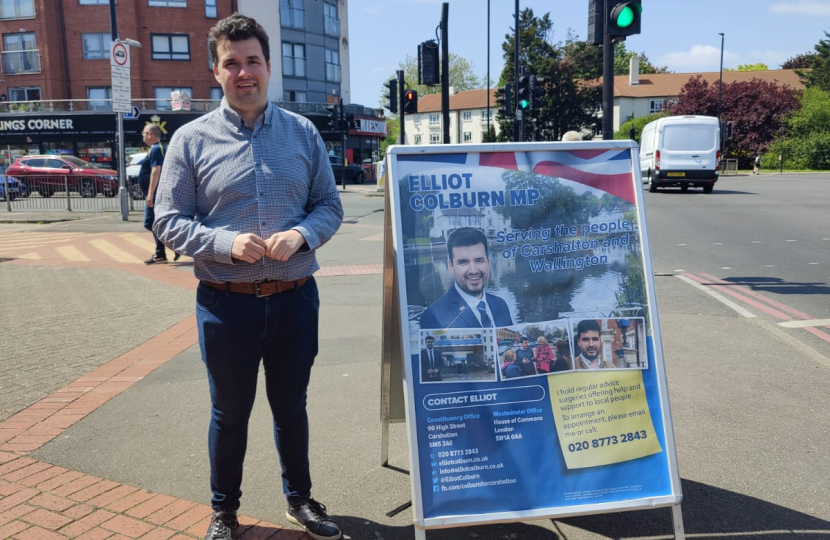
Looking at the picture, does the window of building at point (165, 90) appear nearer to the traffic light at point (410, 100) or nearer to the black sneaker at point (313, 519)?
the traffic light at point (410, 100)

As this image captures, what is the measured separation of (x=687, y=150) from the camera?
24.6 metres

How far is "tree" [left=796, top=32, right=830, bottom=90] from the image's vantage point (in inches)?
2518

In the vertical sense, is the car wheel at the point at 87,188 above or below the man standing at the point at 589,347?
above

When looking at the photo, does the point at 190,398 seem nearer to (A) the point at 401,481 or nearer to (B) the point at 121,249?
(A) the point at 401,481

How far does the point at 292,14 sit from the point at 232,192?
4635cm

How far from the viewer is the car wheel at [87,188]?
910 inches

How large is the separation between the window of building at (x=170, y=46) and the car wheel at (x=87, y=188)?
60.2ft

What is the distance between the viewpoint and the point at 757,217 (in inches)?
647

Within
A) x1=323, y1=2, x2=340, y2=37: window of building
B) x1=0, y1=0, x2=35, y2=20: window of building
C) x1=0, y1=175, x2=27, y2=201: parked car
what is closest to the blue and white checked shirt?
x1=0, y1=175, x2=27, y2=201: parked car

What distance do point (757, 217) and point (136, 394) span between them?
15.3 metres

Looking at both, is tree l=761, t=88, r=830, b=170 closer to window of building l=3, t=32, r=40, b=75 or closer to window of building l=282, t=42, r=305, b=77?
window of building l=282, t=42, r=305, b=77

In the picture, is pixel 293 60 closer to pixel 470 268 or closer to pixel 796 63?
pixel 470 268

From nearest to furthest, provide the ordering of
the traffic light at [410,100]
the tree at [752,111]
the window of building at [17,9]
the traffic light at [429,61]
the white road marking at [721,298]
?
the white road marking at [721,298], the traffic light at [429,61], the traffic light at [410,100], the window of building at [17,9], the tree at [752,111]

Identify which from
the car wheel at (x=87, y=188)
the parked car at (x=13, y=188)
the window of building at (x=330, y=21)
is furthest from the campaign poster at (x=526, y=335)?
the window of building at (x=330, y=21)
